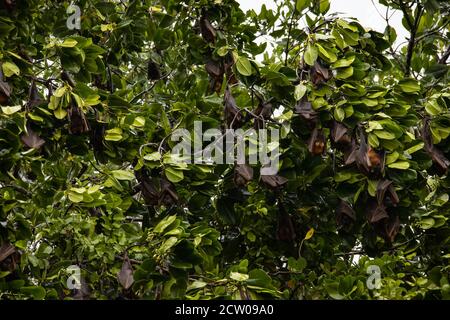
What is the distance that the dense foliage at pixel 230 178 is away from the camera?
3666 millimetres

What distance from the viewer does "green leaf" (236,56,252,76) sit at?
3941mm

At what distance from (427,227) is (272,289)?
1.14m

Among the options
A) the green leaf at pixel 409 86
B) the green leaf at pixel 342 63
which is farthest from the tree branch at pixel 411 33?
the green leaf at pixel 342 63

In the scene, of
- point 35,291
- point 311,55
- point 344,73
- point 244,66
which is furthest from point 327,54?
point 35,291

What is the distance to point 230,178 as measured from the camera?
13.7 feet

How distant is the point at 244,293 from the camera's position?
3.34 metres

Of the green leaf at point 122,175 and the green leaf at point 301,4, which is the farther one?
the green leaf at point 301,4

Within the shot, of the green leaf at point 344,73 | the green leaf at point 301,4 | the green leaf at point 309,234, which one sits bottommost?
the green leaf at point 309,234

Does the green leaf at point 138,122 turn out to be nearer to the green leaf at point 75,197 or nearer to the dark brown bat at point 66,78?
the dark brown bat at point 66,78

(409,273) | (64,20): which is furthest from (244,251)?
(64,20)

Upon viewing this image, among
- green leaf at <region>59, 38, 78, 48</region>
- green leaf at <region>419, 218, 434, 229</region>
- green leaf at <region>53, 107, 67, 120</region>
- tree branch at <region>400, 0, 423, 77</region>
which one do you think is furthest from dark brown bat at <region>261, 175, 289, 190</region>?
tree branch at <region>400, 0, 423, 77</region>

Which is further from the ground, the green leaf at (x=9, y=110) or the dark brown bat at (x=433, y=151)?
the green leaf at (x=9, y=110)

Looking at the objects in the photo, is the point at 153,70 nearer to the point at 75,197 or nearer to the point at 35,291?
the point at 75,197
